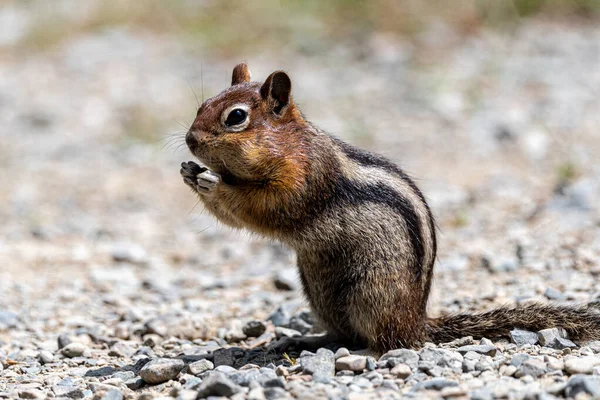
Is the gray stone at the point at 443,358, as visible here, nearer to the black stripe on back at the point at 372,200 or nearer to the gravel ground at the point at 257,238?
the gravel ground at the point at 257,238

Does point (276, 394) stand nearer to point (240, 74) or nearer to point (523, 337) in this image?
point (523, 337)

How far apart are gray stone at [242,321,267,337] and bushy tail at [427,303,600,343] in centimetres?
117

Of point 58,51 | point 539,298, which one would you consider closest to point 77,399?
point 539,298

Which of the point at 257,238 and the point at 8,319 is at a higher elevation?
the point at 257,238

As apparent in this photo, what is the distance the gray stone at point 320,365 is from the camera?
13.0 ft

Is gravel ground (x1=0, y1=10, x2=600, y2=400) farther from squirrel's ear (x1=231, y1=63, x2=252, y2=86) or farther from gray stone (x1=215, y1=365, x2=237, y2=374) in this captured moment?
squirrel's ear (x1=231, y1=63, x2=252, y2=86)

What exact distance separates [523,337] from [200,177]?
199 centimetres

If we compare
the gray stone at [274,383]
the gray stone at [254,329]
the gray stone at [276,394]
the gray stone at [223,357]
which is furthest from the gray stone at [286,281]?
the gray stone at [276,394]

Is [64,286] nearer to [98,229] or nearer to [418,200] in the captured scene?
[98,229]

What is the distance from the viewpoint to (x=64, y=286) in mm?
7023

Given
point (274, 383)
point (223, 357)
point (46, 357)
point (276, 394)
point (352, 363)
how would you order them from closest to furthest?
point (276, 394), point (274, 383), point (352, 363), point (223, 357), point (46, 357)

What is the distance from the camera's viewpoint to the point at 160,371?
4.25 meters

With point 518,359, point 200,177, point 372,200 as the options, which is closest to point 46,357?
point 200,177

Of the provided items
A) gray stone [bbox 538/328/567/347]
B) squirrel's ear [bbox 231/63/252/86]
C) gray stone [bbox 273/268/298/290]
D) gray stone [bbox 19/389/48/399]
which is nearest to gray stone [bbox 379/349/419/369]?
gray stone [bbox 538/328/567/347]
